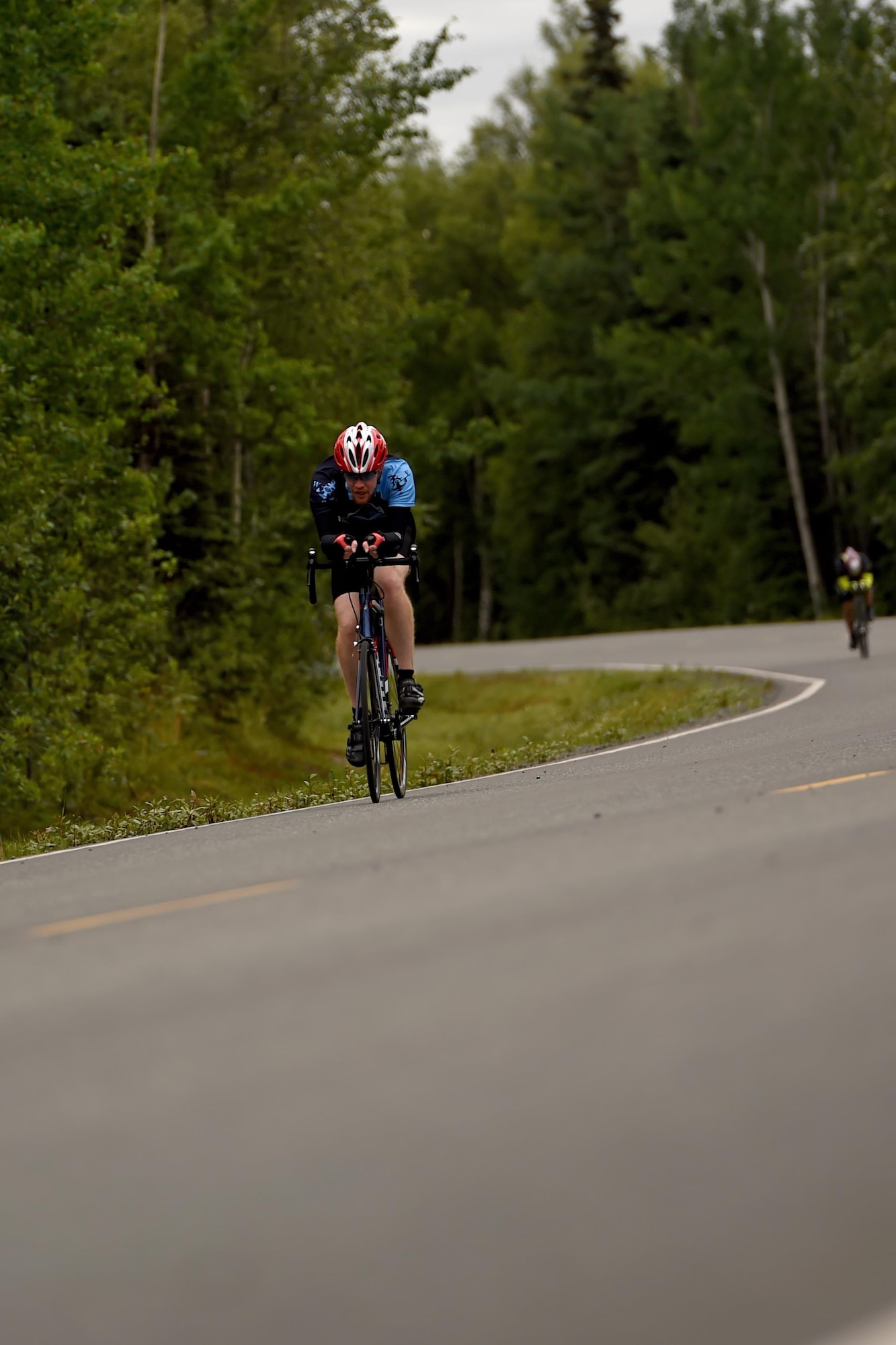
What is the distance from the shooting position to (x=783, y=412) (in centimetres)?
5378

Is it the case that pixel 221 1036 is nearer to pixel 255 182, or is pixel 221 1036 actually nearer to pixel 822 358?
pixel 255 182

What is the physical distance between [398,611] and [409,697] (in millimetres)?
497

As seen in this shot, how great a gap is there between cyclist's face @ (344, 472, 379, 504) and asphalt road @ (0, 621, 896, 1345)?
3.53m

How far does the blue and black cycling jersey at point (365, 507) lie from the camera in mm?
10766

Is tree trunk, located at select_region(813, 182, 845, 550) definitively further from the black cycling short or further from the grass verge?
the black cycling short

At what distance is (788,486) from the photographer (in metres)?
55.3

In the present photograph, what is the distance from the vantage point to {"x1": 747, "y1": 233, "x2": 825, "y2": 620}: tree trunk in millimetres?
53219

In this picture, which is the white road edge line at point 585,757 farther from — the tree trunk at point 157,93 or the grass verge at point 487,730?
the tree trunk at point 157,93

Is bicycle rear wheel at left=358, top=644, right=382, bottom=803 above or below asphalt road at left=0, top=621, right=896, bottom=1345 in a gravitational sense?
above

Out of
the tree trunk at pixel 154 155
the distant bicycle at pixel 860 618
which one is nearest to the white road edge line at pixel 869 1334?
the tree trunk at pixel 154 155

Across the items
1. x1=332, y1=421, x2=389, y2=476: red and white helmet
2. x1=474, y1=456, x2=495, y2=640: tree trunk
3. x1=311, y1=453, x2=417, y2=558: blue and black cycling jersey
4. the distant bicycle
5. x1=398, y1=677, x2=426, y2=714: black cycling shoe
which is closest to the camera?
x1=332, y1=421, x2=389, y2=476: red and white helmet

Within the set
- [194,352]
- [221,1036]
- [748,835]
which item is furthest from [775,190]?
[221,1036]

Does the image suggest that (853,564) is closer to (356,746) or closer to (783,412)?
(356,746)

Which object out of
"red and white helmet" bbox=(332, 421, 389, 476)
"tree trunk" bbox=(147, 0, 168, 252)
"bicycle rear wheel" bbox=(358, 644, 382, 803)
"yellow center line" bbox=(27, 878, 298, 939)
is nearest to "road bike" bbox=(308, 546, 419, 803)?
"bicycle rear wheel" bbox=(358, 644, 382, 803)
